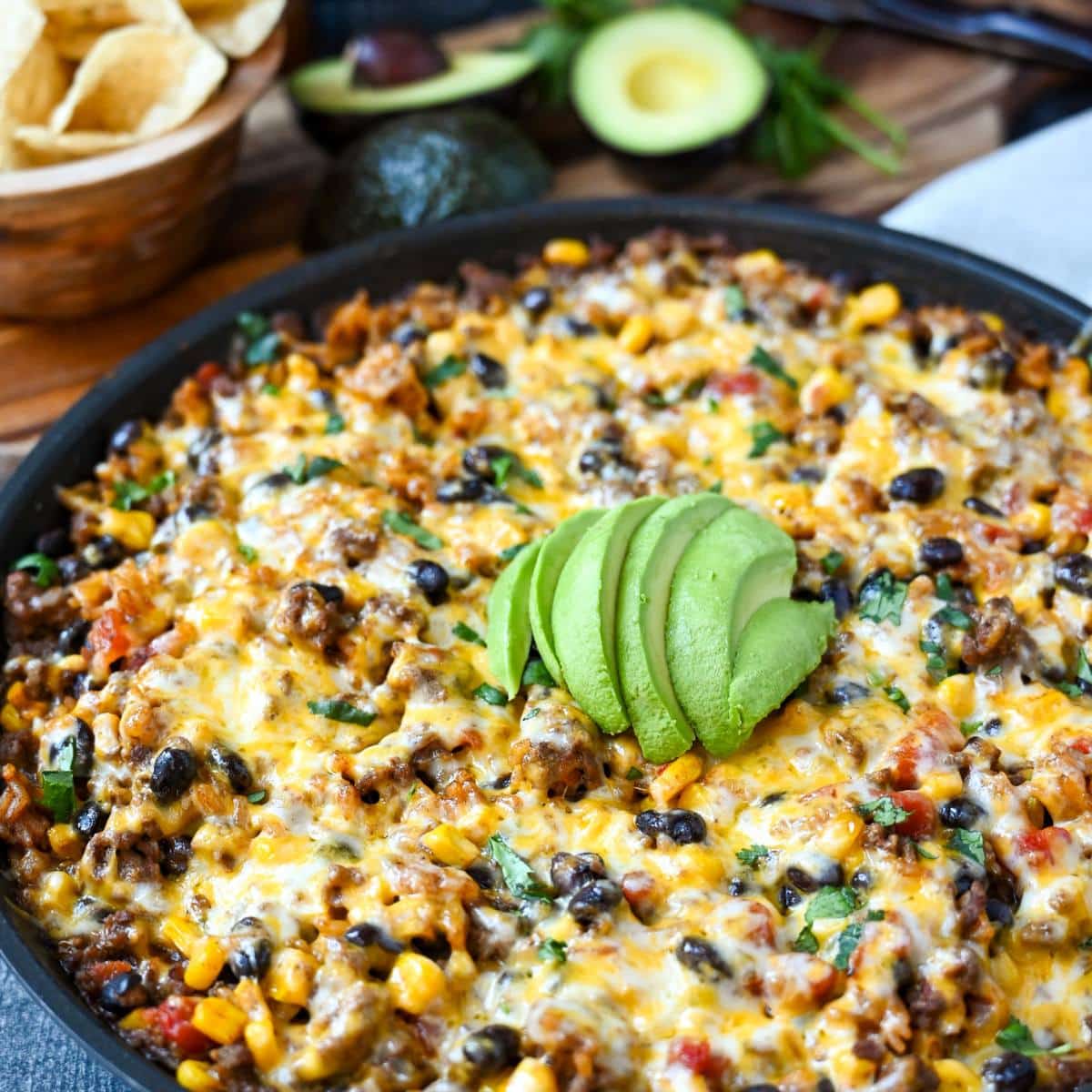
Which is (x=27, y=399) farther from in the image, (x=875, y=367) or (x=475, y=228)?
(x=875, y=367)

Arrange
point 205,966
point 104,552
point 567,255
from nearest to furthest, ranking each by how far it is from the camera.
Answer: point 205,966, point 104,552, point 567,255

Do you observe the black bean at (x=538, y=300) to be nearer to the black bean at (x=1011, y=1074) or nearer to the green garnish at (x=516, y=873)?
the green garnish at (x=516, y=873)

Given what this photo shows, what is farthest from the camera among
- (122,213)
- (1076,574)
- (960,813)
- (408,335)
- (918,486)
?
(122,213)

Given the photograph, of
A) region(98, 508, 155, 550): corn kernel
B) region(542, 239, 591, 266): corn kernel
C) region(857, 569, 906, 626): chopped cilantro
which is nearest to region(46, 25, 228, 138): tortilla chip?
region(542, 239, 591, 266): corn kernel

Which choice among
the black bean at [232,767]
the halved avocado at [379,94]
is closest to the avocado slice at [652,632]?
the black bean at [232,767]

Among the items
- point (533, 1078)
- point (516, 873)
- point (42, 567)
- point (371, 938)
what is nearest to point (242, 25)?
point (42, 567)

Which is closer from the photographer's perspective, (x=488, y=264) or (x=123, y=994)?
(x=123, y=994)

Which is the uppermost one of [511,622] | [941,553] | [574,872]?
[941,553]

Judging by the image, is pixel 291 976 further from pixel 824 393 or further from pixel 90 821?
pixel 824 393

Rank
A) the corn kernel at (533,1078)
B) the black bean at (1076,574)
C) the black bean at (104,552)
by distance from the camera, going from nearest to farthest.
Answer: the corn kernel at (533,1078) → the black bean at (1076,574) → the black bean at (104,552)
